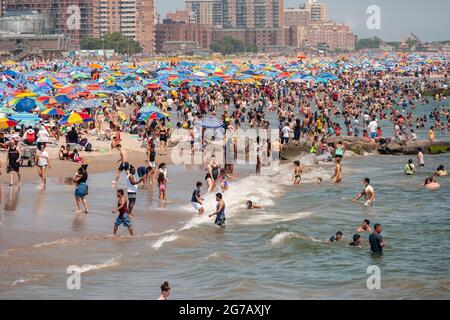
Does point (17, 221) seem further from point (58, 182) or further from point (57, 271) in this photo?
point (58, 182)

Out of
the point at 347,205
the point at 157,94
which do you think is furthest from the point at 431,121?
the point at 347,205

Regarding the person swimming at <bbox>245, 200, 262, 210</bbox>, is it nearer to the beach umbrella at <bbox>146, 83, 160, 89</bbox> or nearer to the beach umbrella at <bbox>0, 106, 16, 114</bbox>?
the beach umbrella at <bbox>0, 106, 16, 114</bbox>

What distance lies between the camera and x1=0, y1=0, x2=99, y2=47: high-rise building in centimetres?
17927

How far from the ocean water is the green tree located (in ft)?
514

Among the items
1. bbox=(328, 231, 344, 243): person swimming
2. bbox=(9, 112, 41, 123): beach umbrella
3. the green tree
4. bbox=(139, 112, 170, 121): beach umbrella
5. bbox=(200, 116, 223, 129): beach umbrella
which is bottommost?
A: bbox=(328, 231, 344, 243): person swimming

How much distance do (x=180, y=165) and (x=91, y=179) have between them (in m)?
4.72

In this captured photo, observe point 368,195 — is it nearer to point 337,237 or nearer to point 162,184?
point 337,237

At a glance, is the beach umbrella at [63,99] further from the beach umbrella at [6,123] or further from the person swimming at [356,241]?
the person swimming at [356,241]

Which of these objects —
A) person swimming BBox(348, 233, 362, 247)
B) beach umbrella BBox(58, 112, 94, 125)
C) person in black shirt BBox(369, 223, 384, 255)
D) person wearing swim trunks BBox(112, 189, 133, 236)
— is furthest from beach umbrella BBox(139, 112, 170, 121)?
person in black shirt BBox(369, 223, 384, 255)

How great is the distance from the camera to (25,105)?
106ft

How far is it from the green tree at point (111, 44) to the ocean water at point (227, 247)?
514 ft

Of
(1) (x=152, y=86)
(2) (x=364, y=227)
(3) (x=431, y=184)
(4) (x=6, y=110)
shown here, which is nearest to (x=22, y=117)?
(4) (x=6, y=110)

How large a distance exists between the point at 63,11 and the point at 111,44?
11.8 m

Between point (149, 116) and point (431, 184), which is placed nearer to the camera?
point (431, 184)
